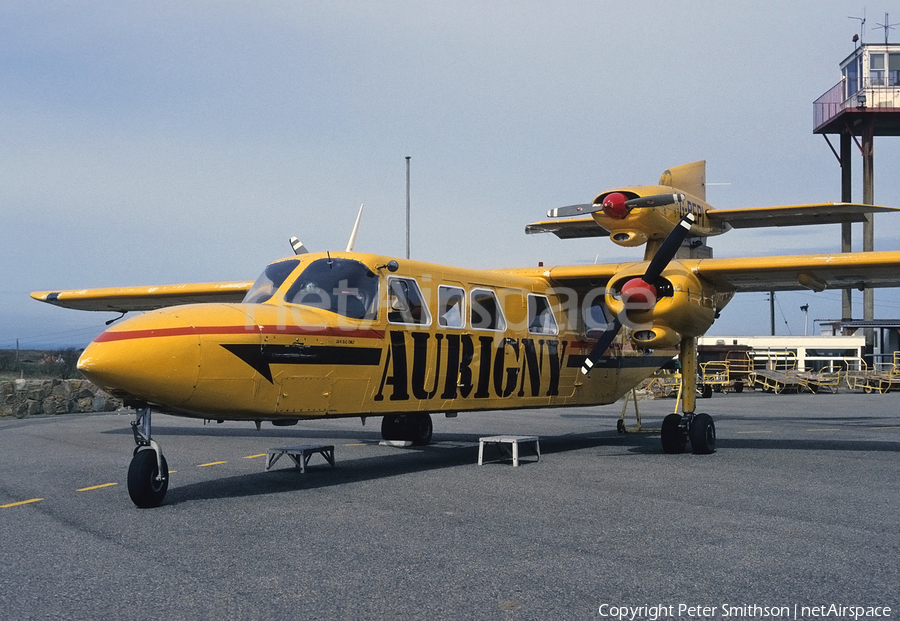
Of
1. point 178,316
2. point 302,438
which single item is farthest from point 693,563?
point 302,438

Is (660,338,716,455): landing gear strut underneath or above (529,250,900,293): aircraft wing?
underneath

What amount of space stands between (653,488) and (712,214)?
23.0ft

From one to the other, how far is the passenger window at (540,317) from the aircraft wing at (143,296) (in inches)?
227

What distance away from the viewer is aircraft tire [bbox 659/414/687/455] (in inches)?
523

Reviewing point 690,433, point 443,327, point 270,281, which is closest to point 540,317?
point 443,327

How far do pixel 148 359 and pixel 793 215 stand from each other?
10667mm

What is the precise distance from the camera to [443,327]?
11.4 m

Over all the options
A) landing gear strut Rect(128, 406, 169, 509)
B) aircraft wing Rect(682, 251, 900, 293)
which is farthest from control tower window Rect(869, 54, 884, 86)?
landing gear strut Rect(128, 406, 169, 509)

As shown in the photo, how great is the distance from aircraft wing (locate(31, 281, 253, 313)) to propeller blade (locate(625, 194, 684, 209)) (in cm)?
742

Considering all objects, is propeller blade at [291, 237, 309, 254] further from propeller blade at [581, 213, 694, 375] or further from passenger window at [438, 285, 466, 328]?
propeller blade at [581, 213, 694, 375]

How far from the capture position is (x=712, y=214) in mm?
14688

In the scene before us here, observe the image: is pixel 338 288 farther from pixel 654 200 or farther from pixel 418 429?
pixel 654 200

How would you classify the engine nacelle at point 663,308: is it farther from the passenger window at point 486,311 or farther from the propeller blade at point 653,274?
the passenger window at point 486,311

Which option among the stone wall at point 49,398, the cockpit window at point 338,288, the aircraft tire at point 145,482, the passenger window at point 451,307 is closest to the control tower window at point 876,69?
the stone wall at point 49,398
